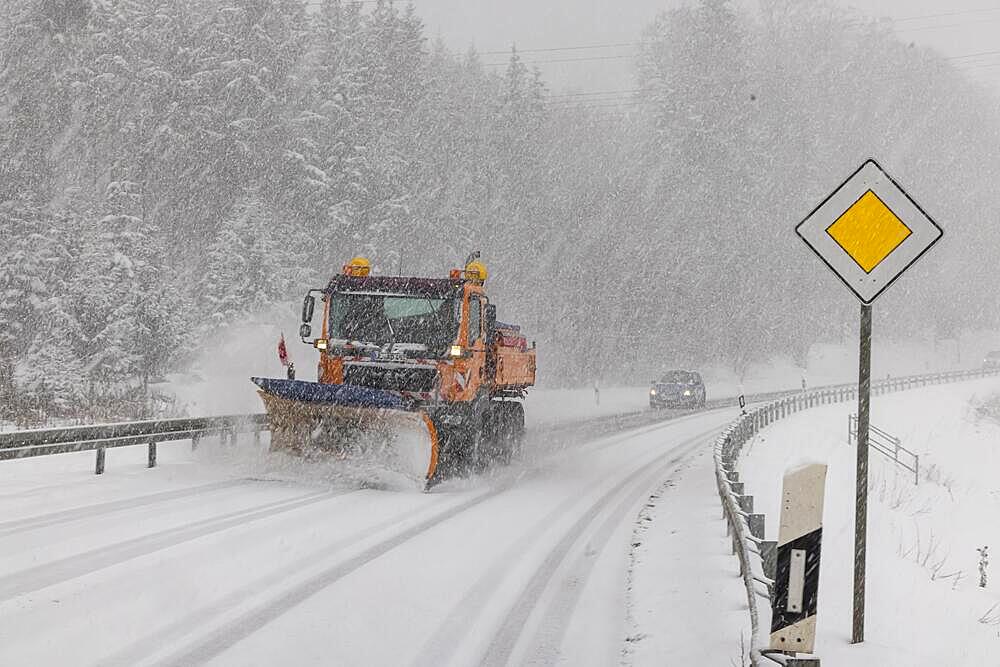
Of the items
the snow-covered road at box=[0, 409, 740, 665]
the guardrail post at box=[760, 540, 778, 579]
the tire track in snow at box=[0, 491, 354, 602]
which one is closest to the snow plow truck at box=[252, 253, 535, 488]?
the snow-covered road at box=[0, 409, 740, 665]

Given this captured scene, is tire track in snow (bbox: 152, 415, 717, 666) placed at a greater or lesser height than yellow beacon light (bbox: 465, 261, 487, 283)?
lesser

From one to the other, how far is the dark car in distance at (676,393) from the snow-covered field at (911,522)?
4405mm

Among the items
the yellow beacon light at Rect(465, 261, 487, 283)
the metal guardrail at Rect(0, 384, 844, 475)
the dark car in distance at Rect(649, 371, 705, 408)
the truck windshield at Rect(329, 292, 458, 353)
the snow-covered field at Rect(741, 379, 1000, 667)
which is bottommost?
the snow-covered field at Rect(741, 379, 1000, 667)

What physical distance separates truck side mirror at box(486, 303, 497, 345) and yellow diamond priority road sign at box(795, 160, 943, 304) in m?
8.85

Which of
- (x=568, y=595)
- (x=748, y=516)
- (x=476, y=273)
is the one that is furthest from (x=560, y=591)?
(x=476, y=273)

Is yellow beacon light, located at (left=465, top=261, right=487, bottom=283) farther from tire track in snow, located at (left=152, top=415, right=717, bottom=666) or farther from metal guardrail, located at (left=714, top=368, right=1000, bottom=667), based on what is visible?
tire track in snow, located at (left=152, top=415, right=717, bottom=666)

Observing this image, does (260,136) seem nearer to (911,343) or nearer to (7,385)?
(7,385)

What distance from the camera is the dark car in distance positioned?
3475 cm

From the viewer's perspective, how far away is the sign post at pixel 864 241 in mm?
5562

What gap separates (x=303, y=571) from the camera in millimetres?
7629

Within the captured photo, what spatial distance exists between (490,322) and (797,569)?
10.2 metres

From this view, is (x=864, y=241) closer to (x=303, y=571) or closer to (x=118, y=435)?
(x=303, y=571)

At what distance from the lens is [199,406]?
27.2 meters

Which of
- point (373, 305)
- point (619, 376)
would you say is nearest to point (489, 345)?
point (373, 305)
